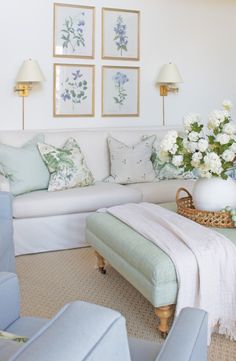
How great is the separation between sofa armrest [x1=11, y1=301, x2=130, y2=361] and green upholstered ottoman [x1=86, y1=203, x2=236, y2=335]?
1.33 metres

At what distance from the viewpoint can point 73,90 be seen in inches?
168

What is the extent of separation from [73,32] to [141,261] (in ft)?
9.33

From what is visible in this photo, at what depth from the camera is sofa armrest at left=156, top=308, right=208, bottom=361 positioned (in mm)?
979

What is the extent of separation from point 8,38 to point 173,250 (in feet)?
9.28

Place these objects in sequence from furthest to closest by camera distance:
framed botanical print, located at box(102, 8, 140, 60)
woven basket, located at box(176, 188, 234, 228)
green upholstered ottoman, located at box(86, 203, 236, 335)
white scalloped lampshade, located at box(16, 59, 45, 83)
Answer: framed botanical print, located at box(102, 8, 140, 60)
white scalloped lampshade, located at box(16, 59, 45, 83)
woven basket, located at box(176, 188, 234, 228)
green upholstered ottoman, located at box(86, 203, 236, 335)

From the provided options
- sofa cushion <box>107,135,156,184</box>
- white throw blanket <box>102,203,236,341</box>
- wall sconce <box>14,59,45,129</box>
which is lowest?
white throw blanket <box>102,203,236,341</box>

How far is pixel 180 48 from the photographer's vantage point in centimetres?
471

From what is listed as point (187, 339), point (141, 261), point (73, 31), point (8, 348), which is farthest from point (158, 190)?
point (8, 348)

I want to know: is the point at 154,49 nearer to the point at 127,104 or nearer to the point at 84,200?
the point at 127,104

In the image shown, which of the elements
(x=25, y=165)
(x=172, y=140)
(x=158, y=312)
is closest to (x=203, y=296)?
(x=158, y=312)

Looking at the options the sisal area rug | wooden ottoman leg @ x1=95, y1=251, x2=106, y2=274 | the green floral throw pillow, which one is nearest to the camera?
the sisal area rug

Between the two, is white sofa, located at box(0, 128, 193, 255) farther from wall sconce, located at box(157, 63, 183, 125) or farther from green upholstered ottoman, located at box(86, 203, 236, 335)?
wall sconce, located at box(157, 63, 183, 125)

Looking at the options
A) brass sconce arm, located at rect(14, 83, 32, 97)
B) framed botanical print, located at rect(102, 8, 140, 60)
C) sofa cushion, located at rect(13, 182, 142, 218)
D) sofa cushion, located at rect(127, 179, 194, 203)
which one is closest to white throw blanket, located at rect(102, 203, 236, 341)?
sofa cushion, located at rect(13, 182, 142, 218)

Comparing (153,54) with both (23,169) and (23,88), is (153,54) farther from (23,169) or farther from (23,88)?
(23,169)
